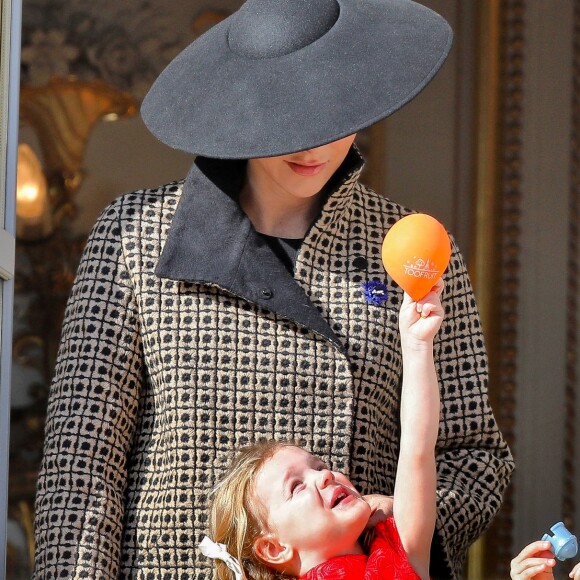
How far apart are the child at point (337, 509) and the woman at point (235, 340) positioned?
0.16m

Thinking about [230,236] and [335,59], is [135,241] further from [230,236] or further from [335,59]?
[335,59]

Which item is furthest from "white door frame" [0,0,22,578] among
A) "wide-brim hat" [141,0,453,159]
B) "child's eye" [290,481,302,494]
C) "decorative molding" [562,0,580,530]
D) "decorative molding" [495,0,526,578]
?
"decorative molding" [562,0,580,530]

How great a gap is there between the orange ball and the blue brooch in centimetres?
35

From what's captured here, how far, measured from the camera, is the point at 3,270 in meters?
2.51

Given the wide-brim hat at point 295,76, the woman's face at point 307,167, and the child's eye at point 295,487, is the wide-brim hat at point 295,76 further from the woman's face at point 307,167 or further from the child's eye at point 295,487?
the child's eye at point 295,487

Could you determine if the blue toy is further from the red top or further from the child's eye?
the child's eye

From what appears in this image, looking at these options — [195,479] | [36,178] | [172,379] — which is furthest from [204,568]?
[36,178]

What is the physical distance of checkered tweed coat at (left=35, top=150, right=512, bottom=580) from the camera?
8.06 feet

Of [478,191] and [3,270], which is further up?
[3,270]

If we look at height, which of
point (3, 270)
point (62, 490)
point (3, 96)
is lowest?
point (62, 490)

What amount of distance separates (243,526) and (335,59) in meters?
0.75

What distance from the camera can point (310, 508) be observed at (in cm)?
225

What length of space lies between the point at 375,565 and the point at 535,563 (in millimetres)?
238

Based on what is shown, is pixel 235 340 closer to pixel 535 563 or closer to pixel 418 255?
pixel 418 255
